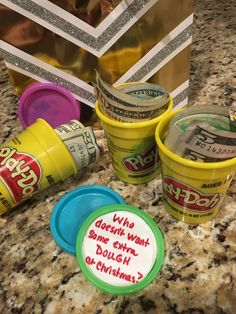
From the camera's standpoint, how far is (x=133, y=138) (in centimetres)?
43

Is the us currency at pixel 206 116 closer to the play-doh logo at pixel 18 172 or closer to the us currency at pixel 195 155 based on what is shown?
the us currency at pixel 195 155

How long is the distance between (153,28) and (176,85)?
11 cm

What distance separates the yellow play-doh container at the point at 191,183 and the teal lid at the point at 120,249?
5 cm

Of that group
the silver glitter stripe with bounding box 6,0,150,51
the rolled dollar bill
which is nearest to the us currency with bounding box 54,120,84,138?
the rolled dollar bill

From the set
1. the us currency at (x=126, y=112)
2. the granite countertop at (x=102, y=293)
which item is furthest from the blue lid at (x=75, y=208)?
the us currency at (x=126, y=112)

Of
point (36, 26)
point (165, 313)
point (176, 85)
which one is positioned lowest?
point (165, 313)

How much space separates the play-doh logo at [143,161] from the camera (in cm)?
46

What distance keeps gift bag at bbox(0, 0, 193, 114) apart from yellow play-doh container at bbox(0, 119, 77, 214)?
113mm

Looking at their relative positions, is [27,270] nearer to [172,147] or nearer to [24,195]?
[24,195]

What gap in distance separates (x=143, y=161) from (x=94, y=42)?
0.63 ft

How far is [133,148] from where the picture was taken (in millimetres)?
448

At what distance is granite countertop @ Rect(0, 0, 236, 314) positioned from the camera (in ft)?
1.25

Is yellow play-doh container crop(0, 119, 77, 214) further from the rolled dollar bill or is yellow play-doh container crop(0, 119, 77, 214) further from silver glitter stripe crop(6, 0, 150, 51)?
silver glitter stripe crop(6, 0, 150, 51)

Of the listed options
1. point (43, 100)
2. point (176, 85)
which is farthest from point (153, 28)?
point (43, 100)
